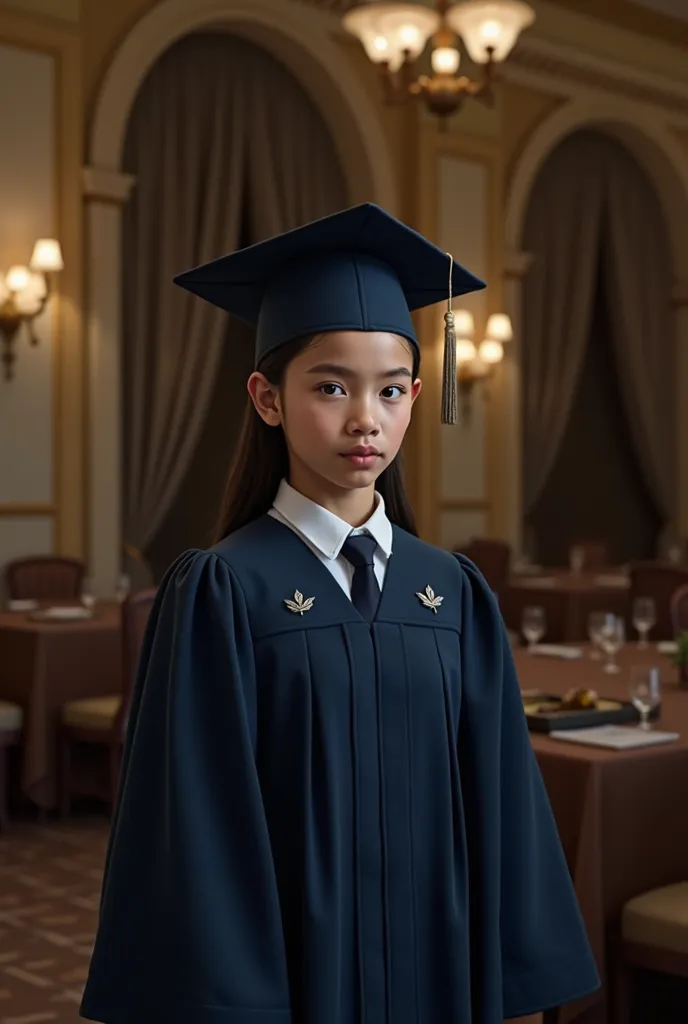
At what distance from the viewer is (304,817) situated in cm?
157

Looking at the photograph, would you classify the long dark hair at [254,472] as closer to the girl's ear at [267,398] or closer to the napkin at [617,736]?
the girl's ear at [267,398]

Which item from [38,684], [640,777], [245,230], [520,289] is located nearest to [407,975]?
[640,777]

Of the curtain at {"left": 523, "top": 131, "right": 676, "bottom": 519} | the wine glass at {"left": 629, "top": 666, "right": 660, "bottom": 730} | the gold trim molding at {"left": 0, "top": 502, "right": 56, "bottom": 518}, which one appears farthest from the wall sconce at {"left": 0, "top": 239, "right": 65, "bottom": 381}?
the wine glass at {"left": 629, "top": 666, "right": 660, "bottom": 730}

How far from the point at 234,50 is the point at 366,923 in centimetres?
763

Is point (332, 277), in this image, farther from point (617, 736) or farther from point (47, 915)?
point (47, 915)

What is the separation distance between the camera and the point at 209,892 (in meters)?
1.53

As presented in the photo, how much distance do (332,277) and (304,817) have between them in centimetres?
63

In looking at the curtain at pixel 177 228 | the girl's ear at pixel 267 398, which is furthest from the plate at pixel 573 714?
the curtain at pixel 177 228

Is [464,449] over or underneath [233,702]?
over

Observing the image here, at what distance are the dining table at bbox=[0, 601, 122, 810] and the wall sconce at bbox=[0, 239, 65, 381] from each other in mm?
1801

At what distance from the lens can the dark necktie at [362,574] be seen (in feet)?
5.52

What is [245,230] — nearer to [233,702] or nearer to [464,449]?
[464,449]

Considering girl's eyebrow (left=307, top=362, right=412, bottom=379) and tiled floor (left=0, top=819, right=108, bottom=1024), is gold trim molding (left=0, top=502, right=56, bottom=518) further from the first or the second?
girl's eyebrow (left=307, top=362, right=412, bottom=379)

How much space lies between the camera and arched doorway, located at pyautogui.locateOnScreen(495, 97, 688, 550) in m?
9.89
